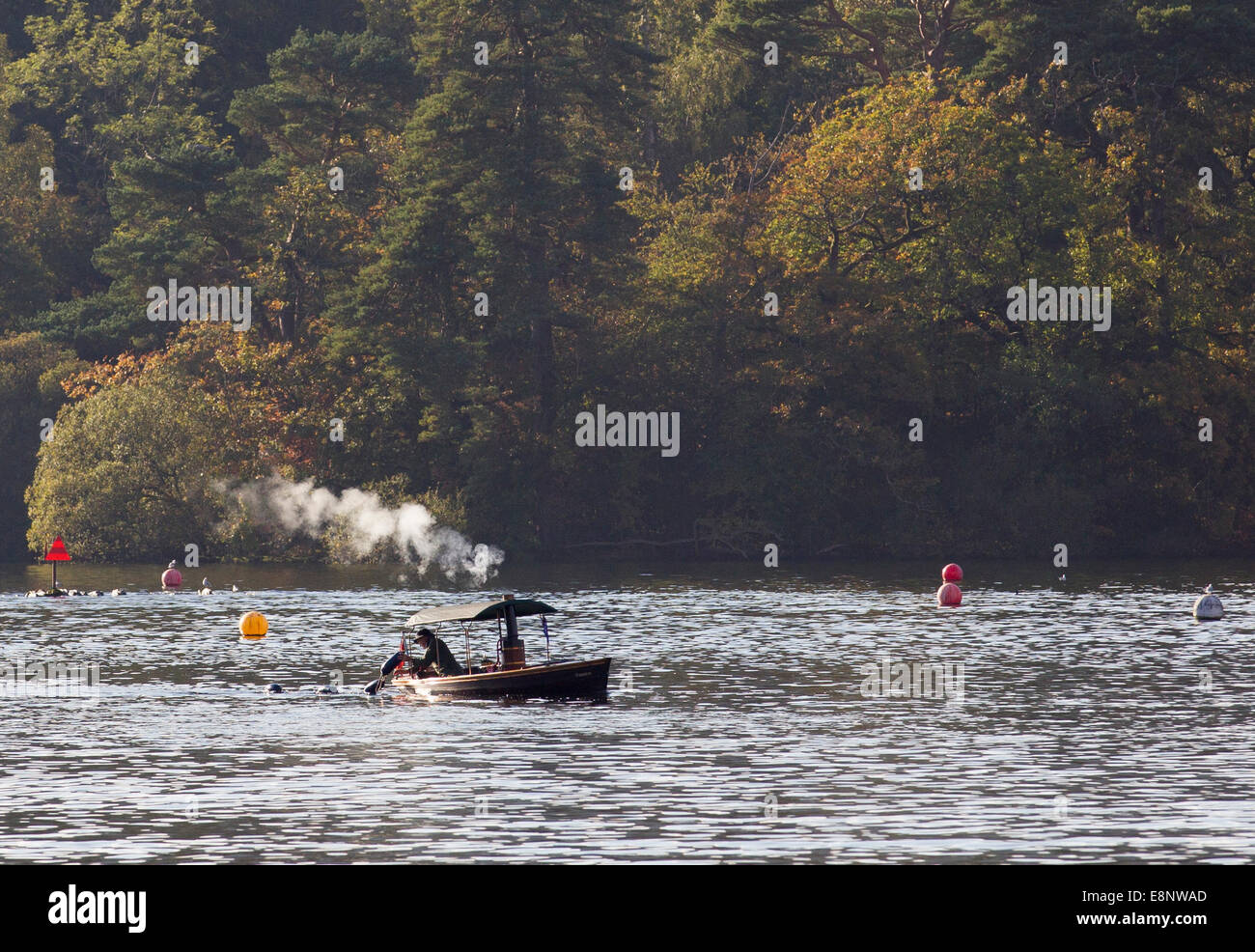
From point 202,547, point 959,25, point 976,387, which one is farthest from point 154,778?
point 959,25

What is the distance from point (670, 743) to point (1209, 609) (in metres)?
33.6

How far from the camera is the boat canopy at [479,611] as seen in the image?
48125mm

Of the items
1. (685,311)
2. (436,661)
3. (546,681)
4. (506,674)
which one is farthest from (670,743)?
(685,311)

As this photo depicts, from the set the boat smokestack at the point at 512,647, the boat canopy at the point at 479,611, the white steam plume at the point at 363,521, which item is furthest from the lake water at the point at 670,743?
the white steam plume at the point at 363,521

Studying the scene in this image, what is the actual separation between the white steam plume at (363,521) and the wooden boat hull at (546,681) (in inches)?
2149

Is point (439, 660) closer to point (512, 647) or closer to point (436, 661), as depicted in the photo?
point (436, 661)

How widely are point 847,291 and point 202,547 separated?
1511 inches

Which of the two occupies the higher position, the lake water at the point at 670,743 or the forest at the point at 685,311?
the forest at the point at 685,311

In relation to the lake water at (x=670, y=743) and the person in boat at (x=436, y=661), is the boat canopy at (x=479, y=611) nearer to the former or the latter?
the person in boat at (x=436, y=661)

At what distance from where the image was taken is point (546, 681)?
46.7 m

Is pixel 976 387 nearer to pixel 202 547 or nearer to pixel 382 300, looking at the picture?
pixel 382 300
